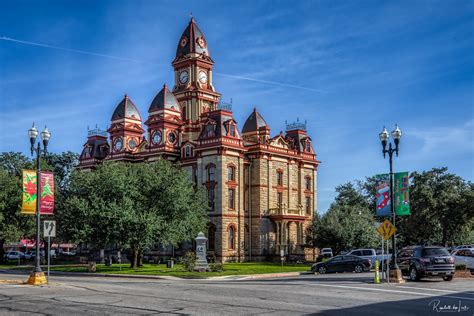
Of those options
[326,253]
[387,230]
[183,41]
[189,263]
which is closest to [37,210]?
[189,263]

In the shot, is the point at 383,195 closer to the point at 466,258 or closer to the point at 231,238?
the point at 466,258

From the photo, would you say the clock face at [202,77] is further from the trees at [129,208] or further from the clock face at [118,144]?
the trees at [129,208]

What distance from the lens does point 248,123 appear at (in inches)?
2660

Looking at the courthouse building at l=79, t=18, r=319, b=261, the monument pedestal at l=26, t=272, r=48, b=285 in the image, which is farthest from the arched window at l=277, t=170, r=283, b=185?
the monument pedestal at l=26, t=272, r=48, b=285

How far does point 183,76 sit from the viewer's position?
6925 centimetres

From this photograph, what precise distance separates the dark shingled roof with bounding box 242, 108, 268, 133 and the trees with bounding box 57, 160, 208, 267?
58.4 feet

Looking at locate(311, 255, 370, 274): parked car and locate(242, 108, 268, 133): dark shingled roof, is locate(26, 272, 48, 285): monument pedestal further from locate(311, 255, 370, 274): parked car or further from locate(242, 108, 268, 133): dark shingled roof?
locate(242, 108, 268, 133): dark shingled roof

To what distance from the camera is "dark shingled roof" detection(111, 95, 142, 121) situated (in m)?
69.8

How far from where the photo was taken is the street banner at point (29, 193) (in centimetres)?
2916

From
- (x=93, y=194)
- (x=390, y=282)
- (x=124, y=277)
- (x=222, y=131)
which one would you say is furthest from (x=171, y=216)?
(x=390, y=282)

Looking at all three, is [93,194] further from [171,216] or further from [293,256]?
[293,256]

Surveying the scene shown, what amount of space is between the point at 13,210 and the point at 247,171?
23513 mm

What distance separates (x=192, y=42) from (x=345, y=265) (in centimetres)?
3663

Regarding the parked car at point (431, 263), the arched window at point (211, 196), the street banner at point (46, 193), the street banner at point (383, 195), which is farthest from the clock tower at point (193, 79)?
the parked car at point (431, 263)
